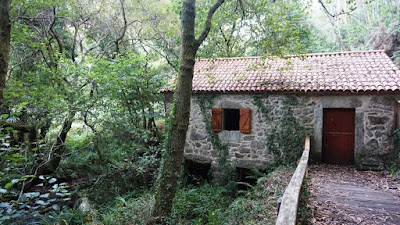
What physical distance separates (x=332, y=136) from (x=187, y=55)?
5.41 metres

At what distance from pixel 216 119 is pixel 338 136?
12.2ft

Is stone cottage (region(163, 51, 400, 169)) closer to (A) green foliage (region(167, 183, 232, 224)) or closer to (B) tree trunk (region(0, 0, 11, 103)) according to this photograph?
(A) green foliage (region(167, 183, 232, 224))

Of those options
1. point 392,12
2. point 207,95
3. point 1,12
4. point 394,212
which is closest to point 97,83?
point 207,95

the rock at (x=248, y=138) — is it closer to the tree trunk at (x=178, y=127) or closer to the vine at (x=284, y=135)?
the vine at (x=284, y=135)

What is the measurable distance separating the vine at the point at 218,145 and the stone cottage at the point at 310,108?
0.04 meters

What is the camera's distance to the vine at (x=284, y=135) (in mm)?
7850

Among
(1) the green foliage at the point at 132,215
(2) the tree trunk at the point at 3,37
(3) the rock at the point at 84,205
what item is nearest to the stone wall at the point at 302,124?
(3) the rock at the point at 84,205

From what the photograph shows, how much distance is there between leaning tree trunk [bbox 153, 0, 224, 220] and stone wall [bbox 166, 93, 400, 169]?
3.93 metres

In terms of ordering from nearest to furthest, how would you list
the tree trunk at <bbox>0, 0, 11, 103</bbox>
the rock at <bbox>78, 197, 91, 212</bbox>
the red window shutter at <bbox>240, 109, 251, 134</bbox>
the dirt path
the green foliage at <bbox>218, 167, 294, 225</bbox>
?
the tree trunk at <bbox>0, 0, 11, 103</bbox> < the dirt path < the green foliage at <bbox>218, 167, 294, 225</bbox> < the rock at <bbox>78, 197, 91, 212</bbox> < the red window shutter at <bbox>240, 109, 251, 134</bbox>

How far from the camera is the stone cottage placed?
278 inches

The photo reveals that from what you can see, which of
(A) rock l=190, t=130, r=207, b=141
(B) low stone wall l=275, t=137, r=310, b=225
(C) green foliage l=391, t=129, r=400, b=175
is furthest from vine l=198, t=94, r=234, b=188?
(B) low stone wall l=275, t=137, r=310, b=225

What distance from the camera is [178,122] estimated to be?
4.91 m

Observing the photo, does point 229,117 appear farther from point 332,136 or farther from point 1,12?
point 1,12

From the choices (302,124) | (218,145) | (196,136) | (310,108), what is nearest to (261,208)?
(302,124)
